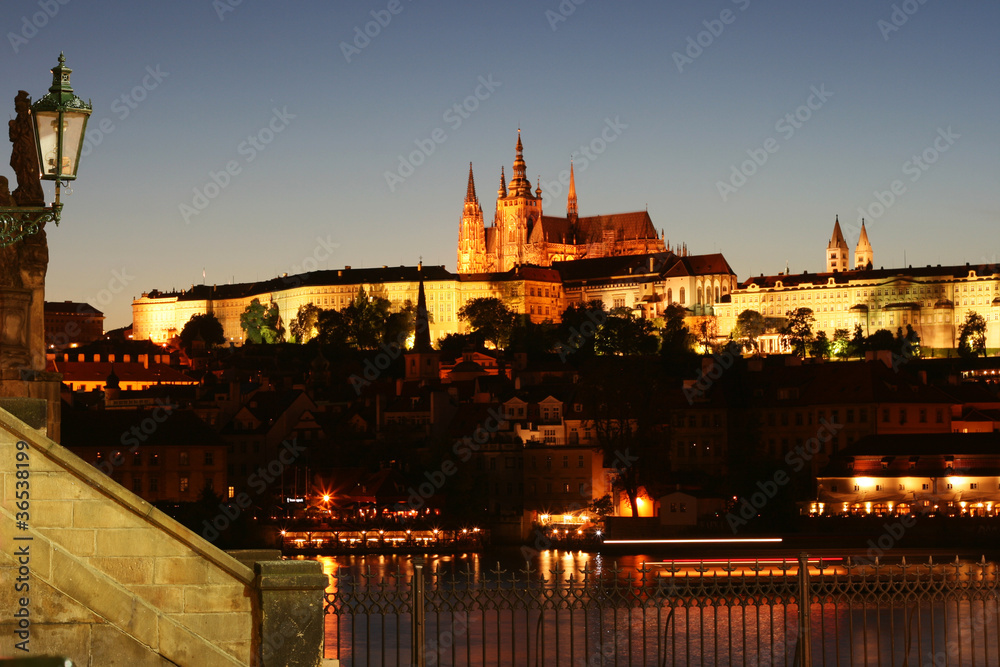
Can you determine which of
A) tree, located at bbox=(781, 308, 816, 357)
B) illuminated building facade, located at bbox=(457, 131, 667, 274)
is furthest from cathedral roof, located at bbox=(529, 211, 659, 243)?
tree, located at bbox=(781, 308, 816, 357)

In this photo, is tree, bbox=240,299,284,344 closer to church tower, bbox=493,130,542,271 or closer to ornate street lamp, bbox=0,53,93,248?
church tower, bbox=493,130,542,271

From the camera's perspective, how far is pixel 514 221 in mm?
184625

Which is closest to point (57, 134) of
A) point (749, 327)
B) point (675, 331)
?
point (675, 331)

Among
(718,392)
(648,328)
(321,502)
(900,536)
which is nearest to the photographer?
(900,536)

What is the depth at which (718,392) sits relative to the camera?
6569 cm

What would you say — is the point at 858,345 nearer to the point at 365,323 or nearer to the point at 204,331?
the point at 365,323

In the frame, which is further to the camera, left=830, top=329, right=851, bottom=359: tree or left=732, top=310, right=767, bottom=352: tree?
left=732, top=310, right=767, bottom=352: tree

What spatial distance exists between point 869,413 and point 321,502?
21016 millimetres

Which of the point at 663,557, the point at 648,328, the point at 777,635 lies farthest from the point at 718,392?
the point at 648,328

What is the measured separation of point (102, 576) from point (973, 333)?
14295 centimetres

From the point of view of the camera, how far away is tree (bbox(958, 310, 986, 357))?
140125mm

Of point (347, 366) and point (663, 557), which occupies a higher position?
point (347, 366)

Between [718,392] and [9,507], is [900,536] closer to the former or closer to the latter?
[718,392]

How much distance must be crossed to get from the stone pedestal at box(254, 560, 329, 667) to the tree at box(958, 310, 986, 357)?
439 ft
